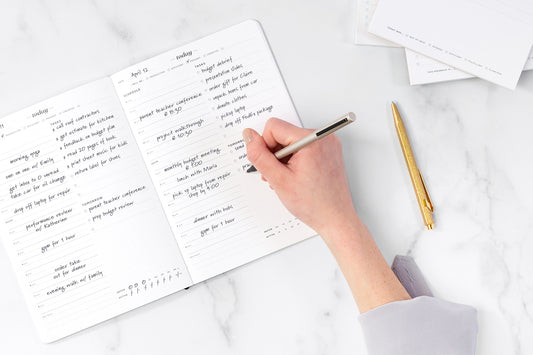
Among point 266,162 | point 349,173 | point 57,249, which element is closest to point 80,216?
point 57,249

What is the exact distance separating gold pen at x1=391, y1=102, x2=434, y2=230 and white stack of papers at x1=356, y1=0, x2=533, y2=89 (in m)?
0.09

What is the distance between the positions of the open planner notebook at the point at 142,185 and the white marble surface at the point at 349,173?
0.03m

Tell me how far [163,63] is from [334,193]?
0.36m

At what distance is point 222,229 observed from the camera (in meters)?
0.76

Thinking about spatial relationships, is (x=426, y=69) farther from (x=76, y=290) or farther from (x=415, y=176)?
(x=76, y=290)

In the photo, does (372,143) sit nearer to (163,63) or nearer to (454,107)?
(454,107)

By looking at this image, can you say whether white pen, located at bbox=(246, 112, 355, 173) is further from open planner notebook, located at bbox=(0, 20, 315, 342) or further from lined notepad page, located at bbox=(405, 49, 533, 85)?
lined notepad page, located at bbox=(405, 49, 533, 85)

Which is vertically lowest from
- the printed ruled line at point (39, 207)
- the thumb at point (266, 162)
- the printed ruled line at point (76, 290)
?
the printed ruled line at point (76, 290)

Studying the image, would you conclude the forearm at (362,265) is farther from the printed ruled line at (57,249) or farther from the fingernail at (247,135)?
the printed ruled line at (57,249)

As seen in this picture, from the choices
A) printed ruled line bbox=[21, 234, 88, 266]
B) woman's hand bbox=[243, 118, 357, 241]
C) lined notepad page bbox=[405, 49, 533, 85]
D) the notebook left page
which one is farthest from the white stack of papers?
printed ruled line bbox=[21, 234, 88, 266]

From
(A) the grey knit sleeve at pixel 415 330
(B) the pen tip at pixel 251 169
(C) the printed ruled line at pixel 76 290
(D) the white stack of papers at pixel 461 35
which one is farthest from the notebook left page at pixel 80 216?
(D) the white stack of papers at pixel 461 35

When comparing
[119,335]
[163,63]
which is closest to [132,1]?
[163,63]

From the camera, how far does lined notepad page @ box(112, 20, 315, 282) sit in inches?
29.9

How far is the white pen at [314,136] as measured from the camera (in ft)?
1.91
